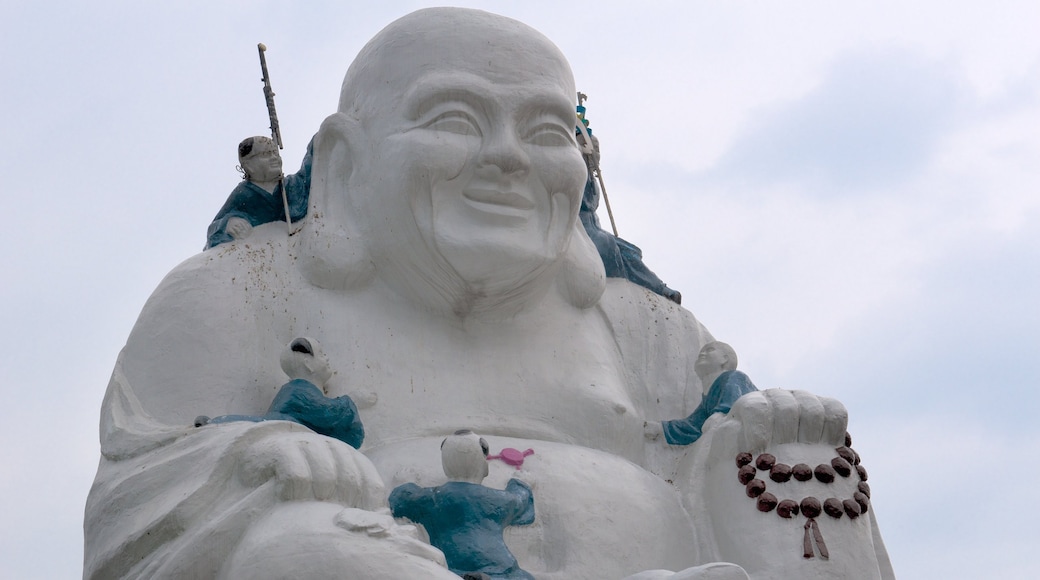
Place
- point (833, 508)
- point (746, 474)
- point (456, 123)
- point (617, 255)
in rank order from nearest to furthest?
point (833, 508)
point (746, 474)
point (456, 123)
point (617, 255)

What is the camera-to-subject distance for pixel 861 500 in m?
8.62

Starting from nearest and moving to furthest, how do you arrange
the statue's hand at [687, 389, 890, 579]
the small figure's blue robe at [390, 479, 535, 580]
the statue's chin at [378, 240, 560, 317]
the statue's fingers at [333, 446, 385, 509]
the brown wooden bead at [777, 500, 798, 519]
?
the statue's fingers at [333, 446, 385, 509] < the small figure's blue robe at [390, 479, 535, 580] < the statue's hand at [687, 389, 890, 579] < the brown wooden bead at [777, 500, 798, 519] < the statue's chin at [378, 240, 560, 317]

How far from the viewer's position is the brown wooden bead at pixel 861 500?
28.2ft

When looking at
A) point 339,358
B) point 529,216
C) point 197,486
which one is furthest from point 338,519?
point 529,216

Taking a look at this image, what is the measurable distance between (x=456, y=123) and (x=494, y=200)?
0.40 m

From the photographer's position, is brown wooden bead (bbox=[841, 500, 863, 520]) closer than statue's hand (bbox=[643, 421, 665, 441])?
Yes

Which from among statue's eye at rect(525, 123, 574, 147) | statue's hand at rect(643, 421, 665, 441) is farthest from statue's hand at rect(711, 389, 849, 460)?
A: statue's eye at rect(525, 123, 574, 147)

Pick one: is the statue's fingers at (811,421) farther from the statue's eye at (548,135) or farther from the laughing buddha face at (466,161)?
the statue's eye at (548,135)

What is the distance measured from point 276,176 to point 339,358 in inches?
46.2

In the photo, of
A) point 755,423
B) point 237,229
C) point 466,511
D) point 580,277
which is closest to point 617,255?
point 580,277

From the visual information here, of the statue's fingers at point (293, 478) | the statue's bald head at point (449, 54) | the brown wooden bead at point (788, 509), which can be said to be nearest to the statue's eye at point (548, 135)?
the statue's bald head at point (449, 54)

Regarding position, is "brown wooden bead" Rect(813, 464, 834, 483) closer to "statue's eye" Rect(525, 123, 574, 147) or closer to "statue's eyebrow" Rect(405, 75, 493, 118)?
"statue's eye" Rect(525, 123, 574, 147)

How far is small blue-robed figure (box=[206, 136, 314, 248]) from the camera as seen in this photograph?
9719 mm

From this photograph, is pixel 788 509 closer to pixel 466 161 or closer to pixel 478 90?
pixel 466 161
